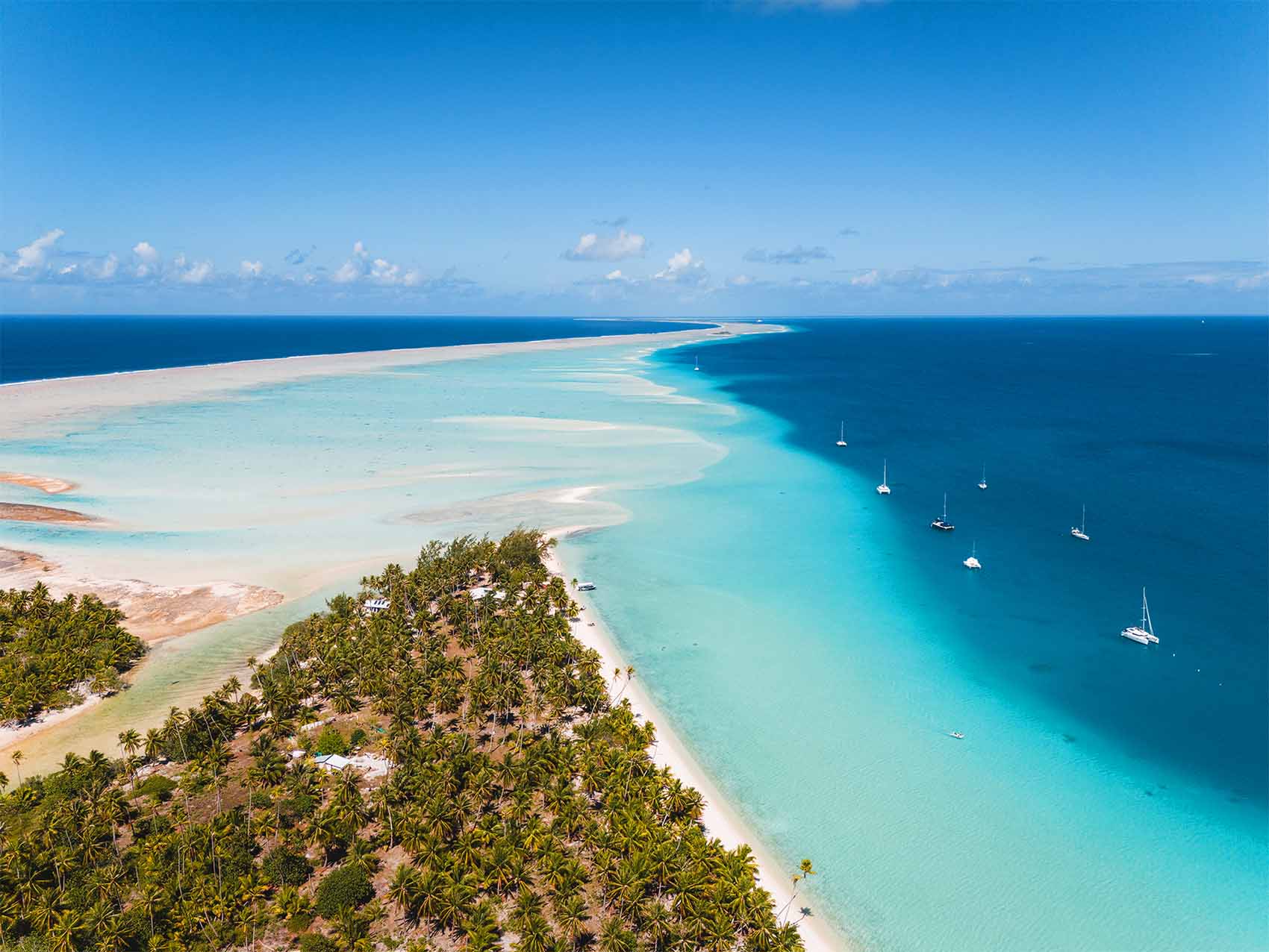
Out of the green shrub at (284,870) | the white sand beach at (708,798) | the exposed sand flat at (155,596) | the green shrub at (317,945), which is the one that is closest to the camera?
the green shrub at (317,945)

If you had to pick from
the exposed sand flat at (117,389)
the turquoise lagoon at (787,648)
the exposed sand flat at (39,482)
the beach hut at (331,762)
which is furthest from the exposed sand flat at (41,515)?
the beach hut at (331,762)

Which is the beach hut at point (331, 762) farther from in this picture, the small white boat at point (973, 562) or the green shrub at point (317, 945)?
the small white boat at point (973, 562)

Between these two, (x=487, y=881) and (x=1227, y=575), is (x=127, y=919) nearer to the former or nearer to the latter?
(x=487, y=881)

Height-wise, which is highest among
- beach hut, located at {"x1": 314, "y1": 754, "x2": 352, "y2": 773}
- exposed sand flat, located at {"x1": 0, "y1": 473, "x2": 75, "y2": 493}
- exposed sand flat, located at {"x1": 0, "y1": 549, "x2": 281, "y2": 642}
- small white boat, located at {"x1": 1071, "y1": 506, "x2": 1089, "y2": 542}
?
exposed sand flat, located at {"x1": 0, "y1": 473, "x2": 75, "y2": 493}

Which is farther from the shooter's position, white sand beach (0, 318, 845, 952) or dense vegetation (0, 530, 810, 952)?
white sand beach (0, 318, 845, 952)

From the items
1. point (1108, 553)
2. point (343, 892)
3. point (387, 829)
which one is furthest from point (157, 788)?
point (1108, 553)

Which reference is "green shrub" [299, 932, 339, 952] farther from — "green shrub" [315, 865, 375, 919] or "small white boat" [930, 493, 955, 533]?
"small white boat" [930, 493, 955, 533]

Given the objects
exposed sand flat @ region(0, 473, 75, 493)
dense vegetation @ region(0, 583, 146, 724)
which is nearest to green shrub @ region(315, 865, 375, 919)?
dense vegetation @ region(0, 583, 146, 724)
